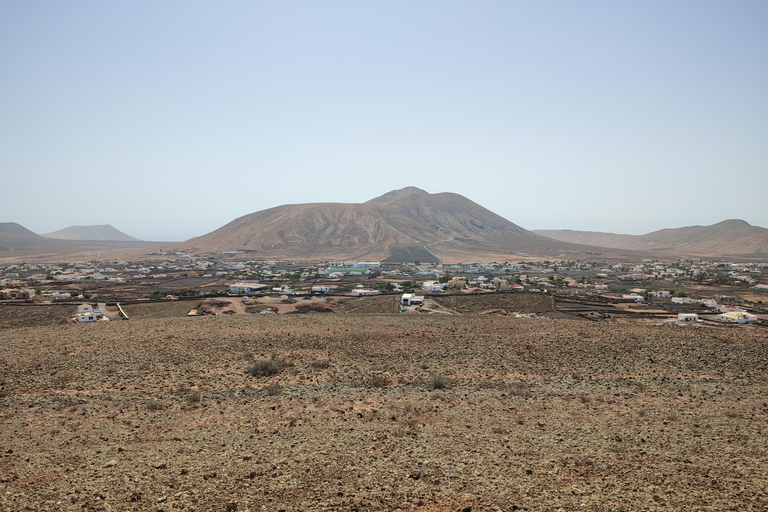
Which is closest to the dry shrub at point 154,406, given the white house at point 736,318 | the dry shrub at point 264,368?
the dry shrub at point 264,368

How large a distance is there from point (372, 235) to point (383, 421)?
140 meters

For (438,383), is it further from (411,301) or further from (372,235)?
(372,235)

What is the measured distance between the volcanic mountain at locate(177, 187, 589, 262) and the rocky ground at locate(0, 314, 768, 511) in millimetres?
91537

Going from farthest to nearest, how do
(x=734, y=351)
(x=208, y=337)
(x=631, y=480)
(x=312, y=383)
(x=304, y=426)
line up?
(x=208, y=337) → (x=734, y=351) → (x=312, y=383) → (x=304, y=426) → (x=631, y=480)

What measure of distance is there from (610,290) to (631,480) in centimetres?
5591

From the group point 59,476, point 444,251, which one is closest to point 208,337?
point 59,476

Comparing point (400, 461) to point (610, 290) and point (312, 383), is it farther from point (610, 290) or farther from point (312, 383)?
point (610, 290)

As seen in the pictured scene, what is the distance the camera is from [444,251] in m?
134

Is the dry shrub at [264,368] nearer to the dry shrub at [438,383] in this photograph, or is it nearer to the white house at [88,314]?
the dry shrub at [438,383]

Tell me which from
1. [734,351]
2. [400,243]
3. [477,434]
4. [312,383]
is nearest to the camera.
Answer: [477,434]

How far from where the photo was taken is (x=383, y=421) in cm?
1049

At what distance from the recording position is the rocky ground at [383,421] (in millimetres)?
7070

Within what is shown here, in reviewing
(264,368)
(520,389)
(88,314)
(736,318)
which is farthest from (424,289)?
(520,389)

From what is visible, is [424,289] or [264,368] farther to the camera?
[424,289]
